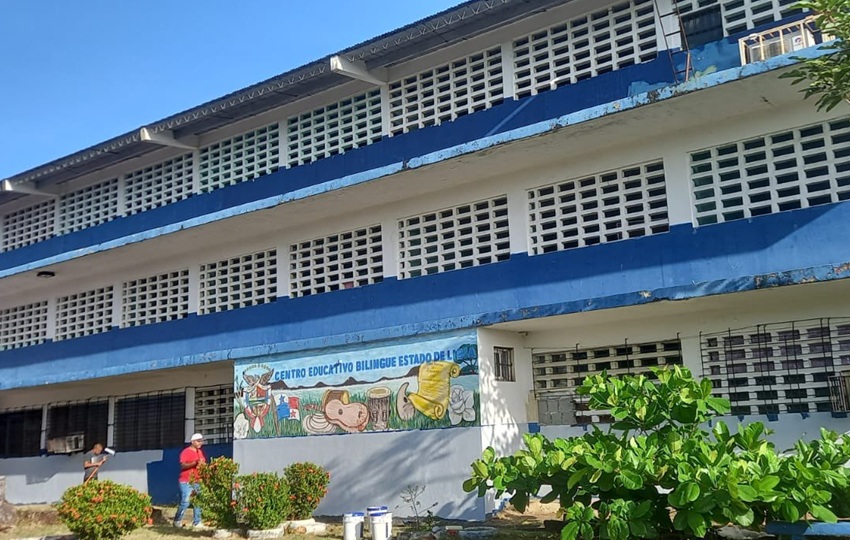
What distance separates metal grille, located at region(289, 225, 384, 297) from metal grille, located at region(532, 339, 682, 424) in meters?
3.14

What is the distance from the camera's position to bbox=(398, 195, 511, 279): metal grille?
12.3 m

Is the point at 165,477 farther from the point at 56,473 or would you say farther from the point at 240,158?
the point at 240,158

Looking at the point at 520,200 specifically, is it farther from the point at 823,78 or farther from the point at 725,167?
the point at 823,78

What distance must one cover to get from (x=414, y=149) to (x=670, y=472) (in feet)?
24.8

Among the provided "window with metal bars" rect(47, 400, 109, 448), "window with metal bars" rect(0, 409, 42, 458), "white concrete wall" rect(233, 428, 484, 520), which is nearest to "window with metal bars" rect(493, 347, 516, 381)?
"white concrete wall" rect(233, 428, 484, 520)

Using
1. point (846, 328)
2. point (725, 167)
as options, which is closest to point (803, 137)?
point (725, 167)

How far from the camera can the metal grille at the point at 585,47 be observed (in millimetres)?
11359

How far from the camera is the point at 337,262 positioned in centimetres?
1405

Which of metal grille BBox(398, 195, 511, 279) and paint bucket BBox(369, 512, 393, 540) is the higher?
metal grille BBox(398, 195, 511, 279)

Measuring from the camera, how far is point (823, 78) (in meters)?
7.02

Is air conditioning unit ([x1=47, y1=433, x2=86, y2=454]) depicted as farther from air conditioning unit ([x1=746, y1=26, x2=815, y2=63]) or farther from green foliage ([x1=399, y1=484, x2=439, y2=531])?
air conditioning unit ([x1=746, y1=26, x2=815, y2=63])

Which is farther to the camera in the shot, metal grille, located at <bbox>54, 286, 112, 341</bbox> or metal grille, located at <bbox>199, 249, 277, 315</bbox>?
metal grille, located at <bbox>54, 286, 112, 341</bbox>

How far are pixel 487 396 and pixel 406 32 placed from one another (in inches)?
232

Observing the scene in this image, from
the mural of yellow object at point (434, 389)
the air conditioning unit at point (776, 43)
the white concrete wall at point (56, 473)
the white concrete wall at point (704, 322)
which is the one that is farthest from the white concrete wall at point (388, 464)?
the air conditioning unit at point (776, 43)
